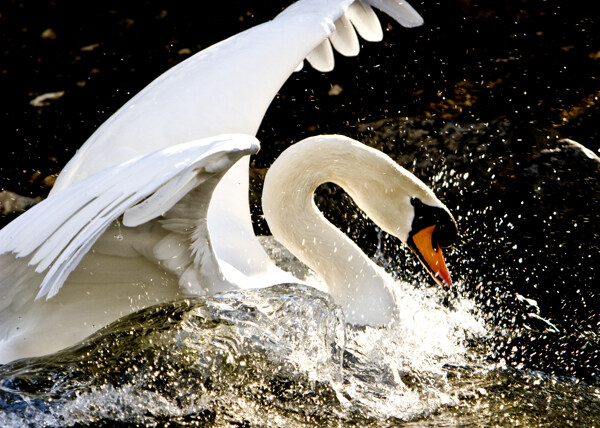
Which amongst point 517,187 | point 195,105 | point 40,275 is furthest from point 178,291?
point 517,187

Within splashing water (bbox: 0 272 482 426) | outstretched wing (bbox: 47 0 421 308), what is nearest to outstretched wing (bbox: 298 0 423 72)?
outstretched wing (bbox: 47 0 421 308)

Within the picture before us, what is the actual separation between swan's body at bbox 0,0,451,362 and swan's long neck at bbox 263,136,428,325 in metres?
0.01

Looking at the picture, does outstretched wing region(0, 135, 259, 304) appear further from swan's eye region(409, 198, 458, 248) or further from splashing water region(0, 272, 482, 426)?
swan's eye region(409, 198, 458, 248)

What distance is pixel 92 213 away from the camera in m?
2.53

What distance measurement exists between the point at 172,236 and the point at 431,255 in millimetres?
1215

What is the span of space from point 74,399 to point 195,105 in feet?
5.18

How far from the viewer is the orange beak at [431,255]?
3.75m

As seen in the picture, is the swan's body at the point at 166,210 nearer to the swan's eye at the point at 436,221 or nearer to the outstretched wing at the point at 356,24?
the outstretched wing at the point at 356,24

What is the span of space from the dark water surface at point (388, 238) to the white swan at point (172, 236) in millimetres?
139

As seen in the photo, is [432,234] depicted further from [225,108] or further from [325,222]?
[225,108]

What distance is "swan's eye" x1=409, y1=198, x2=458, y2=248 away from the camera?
3711 mm

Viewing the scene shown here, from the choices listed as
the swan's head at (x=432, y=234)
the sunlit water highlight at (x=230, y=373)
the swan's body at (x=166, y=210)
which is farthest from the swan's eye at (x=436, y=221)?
the sunlit water highlight at (x=230, y=373)

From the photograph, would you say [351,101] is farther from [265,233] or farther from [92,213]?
[92,213]

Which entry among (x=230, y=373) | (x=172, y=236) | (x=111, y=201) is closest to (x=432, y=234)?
(x=230, y=373)
